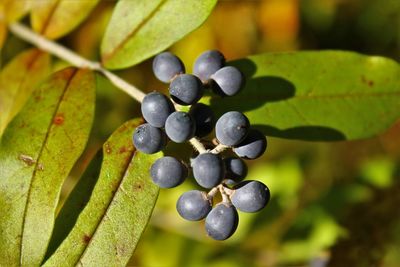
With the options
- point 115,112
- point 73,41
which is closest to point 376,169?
point 115,112

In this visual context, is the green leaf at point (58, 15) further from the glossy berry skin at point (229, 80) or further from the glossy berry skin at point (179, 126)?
the glossy berry skin at point (179, 126)

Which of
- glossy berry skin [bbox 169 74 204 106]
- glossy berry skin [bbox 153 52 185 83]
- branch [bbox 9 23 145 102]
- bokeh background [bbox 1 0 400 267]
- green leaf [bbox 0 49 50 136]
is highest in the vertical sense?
glossy berry skin [bbox 169 74 204 106]

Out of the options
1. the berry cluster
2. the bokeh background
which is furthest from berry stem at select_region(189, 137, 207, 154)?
the bokeh background

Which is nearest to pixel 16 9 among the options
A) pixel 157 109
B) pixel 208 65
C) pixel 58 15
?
pixel 58 15

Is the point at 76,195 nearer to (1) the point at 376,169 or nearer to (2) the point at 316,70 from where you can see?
(2) the point at 316,70

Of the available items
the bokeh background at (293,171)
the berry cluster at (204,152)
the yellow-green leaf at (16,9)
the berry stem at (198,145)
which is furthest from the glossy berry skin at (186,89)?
the bokeh background at (293,171)

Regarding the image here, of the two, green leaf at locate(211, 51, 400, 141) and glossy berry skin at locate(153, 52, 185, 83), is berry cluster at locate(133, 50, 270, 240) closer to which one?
glossy berry skin at locate(153, 52, 185, 83)

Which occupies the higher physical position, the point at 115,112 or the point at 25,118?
the point at 25,118
